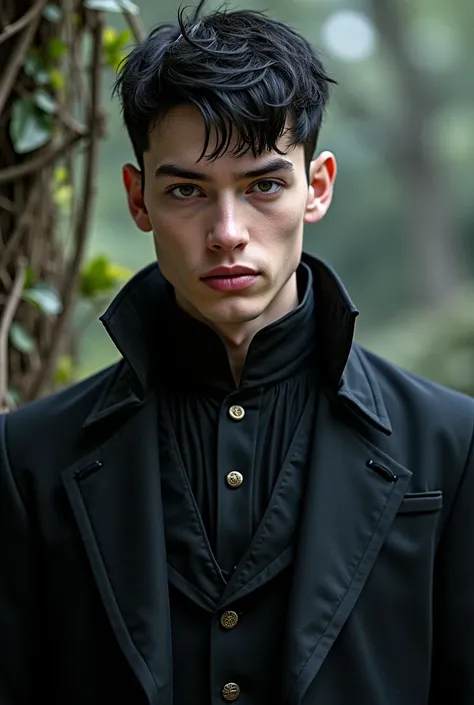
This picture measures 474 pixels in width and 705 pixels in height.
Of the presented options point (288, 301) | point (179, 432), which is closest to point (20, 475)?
point (179, 432)

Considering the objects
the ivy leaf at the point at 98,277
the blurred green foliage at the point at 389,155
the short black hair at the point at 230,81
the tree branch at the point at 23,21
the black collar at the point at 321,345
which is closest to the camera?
the short black hair at the point at 230,81

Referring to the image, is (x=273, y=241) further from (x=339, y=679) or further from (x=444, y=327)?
(x=444, y=327)

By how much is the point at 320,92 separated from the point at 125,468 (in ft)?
1.82

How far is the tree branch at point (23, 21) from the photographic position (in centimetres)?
171

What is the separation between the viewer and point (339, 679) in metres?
1.33

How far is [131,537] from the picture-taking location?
1362mm

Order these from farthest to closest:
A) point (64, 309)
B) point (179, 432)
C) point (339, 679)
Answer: point (64, 309)
point (179, 432)
point (339, 679)

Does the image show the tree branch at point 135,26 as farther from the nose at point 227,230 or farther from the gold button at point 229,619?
the gold button at point 229,619

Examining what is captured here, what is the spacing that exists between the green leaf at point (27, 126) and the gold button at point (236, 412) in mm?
634

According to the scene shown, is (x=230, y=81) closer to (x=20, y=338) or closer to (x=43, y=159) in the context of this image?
(x=43, y=159)

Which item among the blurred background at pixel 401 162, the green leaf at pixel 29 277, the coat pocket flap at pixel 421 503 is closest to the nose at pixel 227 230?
the coat pocket flap at pixel 421 503

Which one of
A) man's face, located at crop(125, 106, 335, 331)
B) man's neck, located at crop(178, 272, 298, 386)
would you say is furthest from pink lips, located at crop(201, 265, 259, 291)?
man's neck, located at crop(178, 272, 298, 386)

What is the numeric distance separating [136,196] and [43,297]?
460mm

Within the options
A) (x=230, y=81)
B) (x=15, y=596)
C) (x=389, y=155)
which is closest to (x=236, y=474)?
(x=15, y=596)
